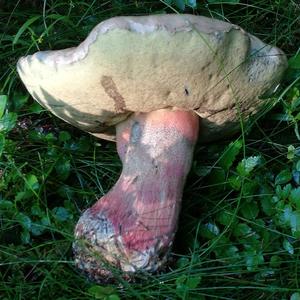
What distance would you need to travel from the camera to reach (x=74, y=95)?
1.54m

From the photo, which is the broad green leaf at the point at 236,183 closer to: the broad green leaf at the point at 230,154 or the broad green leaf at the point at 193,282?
the broad green leaf at the point at 230,154

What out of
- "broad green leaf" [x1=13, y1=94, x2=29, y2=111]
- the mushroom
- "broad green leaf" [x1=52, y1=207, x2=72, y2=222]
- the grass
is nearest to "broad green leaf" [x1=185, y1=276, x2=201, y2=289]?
the grass

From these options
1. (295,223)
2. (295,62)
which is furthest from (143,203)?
(295,62)

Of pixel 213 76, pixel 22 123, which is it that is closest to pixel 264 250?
pixel 213 76

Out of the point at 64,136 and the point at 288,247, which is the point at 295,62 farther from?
the point at 64,136

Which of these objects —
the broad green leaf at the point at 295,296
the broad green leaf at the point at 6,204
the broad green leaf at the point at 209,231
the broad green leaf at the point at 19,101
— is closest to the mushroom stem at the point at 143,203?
the broad green leaf at the point at 209,231

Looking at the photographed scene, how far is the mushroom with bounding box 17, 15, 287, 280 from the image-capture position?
133cm

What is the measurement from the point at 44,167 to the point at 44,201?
119 millimetres

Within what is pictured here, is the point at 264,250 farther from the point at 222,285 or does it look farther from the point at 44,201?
the point at 44,201

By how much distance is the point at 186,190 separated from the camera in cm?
176

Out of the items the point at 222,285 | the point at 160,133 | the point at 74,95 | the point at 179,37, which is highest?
the point at 179,37

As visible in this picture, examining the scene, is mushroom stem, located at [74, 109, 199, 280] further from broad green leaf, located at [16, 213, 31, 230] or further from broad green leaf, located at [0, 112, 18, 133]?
broad green leaf, located at [0, 112, 18, 133]

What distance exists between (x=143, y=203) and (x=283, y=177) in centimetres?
42

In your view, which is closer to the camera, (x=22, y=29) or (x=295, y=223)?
(x=295, y=223)
